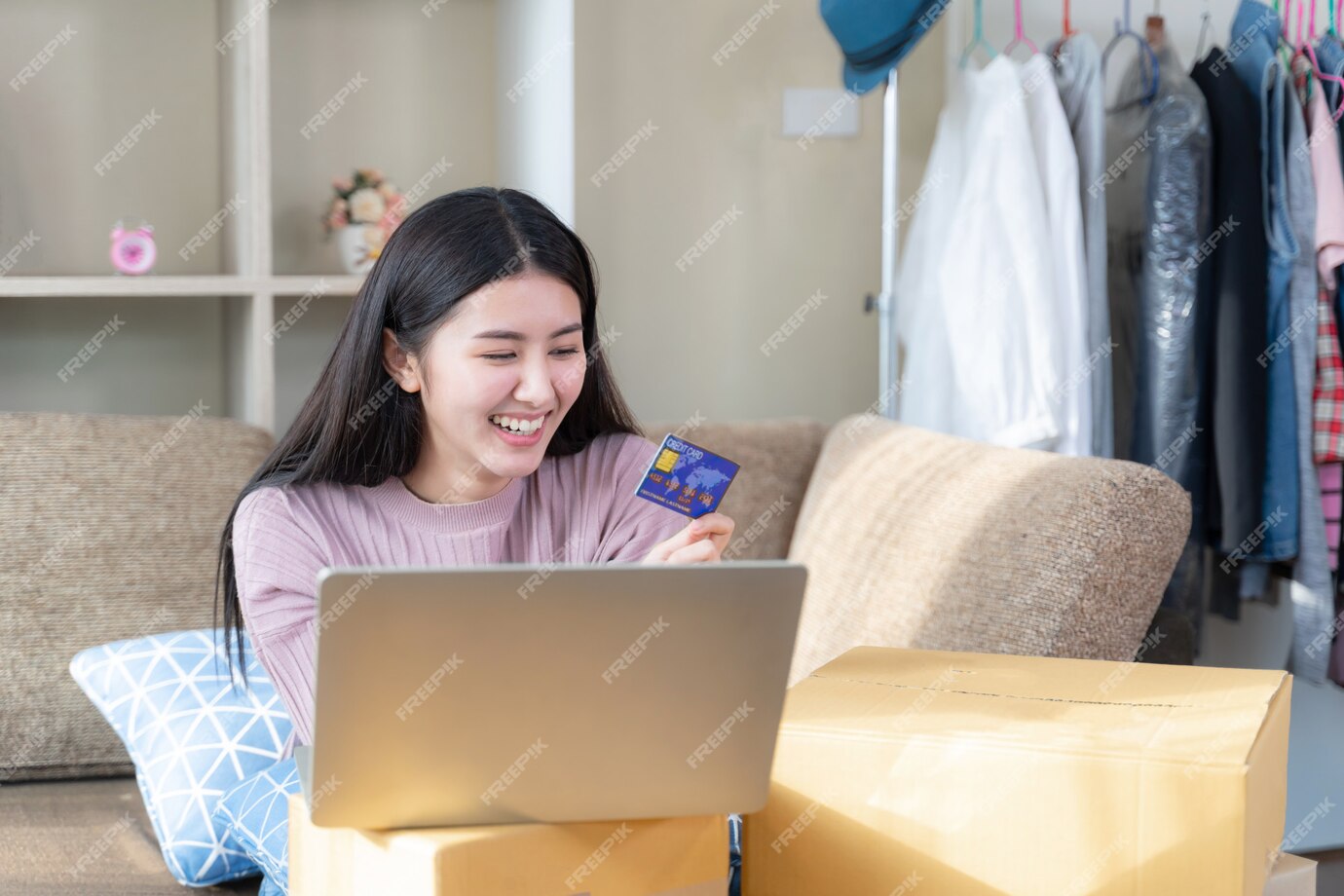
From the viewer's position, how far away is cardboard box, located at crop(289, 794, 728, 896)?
0.94 metres

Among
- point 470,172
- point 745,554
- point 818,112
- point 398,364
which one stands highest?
point 818,112

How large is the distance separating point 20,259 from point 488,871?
1876 millimetres

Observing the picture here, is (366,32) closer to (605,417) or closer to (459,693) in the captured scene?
(605,417)

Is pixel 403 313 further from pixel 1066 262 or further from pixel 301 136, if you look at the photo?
pixel 301 136

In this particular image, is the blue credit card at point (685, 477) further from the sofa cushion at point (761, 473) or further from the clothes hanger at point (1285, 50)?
the clothes hanger at point (1285, 50)

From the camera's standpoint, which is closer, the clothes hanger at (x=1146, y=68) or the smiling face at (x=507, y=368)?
the smiling face at (x=507, y=368)

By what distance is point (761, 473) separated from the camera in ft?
7.29

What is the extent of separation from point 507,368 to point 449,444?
0.53 ft

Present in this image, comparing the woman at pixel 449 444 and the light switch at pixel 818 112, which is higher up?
the light switch at pixel 818 112

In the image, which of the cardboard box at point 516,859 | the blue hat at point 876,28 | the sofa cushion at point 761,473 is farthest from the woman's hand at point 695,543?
the blue hat at point 876,28

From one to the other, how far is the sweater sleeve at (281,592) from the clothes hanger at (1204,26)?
1953mm

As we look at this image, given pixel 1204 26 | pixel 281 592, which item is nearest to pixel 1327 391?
pixel 1204 26

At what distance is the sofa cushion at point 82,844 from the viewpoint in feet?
5.11

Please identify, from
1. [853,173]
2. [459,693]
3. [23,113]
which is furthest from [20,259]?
[459,693]
